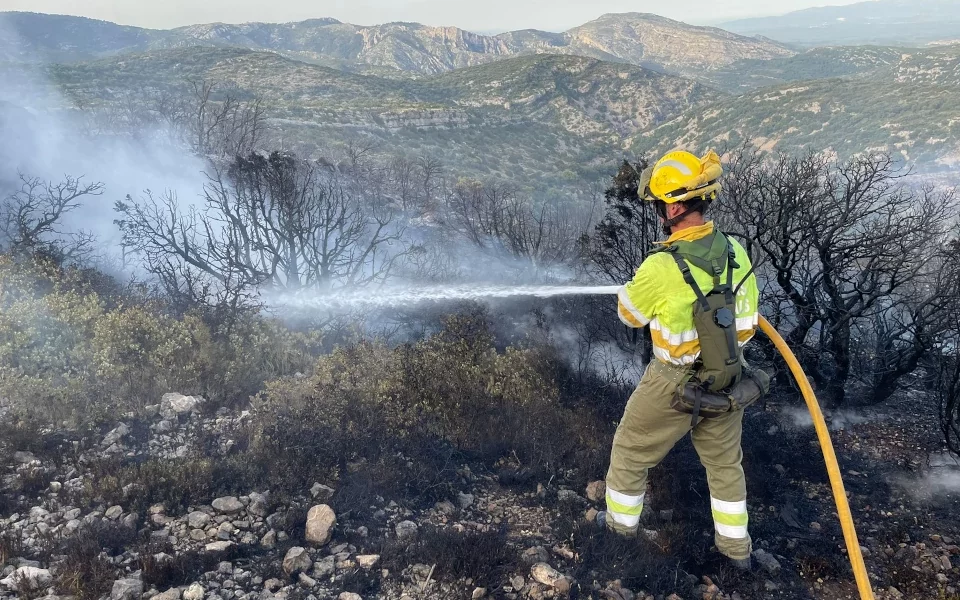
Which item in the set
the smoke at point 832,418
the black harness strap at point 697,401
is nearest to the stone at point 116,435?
the black harness strap at point 697,401

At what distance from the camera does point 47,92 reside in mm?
38781

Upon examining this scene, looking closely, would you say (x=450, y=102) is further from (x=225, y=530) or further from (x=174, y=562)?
(x=174, y=562)

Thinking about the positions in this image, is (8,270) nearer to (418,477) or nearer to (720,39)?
(418,477)

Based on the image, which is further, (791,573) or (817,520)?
(817,520)

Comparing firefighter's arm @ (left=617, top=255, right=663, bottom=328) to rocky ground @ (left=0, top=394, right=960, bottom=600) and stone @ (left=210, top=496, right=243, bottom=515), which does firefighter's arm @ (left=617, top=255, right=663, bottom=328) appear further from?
stone @ (left=210, top=496, right=243, bottom=515)

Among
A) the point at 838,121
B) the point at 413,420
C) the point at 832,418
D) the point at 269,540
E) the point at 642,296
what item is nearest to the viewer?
the point at 642,296

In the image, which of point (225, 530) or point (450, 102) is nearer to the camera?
point (225, 530)

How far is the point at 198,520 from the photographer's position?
3.68m

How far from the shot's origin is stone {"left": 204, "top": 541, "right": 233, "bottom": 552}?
3406 millimetres

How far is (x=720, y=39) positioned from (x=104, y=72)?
163894mm

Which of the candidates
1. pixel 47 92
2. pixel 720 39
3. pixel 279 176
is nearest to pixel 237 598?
pixel 279 176

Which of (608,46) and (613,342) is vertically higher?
(608,46)

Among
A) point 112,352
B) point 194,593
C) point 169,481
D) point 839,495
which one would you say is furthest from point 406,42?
point 839,495

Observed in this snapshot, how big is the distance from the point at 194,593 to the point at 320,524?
0.79m
